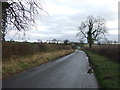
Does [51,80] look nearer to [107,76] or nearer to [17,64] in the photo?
[107,76]

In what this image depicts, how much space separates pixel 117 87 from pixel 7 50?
44.2 ft

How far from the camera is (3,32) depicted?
758 inches

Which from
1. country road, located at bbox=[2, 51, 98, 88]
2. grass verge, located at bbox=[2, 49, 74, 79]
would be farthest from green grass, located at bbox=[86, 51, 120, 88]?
grass verge, located at bbox=[2, 49, 74, 79]

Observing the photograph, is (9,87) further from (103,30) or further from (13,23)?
(103,30)

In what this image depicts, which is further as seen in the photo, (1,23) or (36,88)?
(1,23)

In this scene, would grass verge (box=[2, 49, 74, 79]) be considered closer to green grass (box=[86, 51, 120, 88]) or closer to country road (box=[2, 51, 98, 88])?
country road (box=[2, 51, 98, 88])

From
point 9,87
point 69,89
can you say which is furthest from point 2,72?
point 69,89

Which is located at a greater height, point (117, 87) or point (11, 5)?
point (11, 5)

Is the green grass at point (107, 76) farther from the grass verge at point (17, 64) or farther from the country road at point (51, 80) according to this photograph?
the grass verge at point (17, 64)

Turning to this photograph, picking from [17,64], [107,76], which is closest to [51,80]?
[107,76]

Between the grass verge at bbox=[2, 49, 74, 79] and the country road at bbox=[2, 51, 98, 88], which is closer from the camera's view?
the country road at bbox=[2, 51, 98, 88]

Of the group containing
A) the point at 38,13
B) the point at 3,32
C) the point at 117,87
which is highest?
the point at 38,13

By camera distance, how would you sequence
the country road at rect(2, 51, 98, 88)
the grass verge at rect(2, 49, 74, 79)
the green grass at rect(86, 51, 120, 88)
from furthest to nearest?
the grass verge at rect(2, 49, 74, 79) < the green grass at rect(86, 51, 120, 88) < the country road at rect(2, 51, 98, 88)

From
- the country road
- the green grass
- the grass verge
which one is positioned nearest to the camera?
the country road
